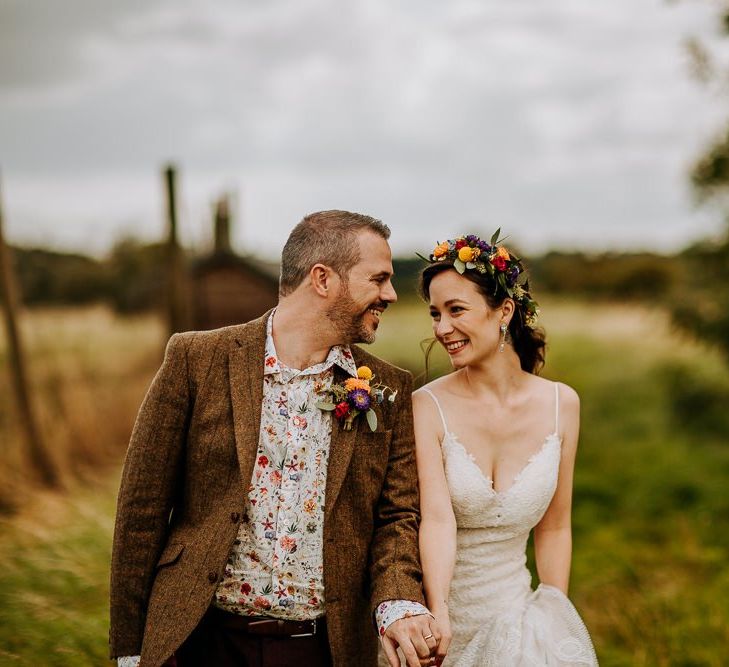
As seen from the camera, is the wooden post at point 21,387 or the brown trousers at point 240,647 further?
the wooden post at point 21,387

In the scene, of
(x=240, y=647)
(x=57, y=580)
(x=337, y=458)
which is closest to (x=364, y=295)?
(x=337, y=458)

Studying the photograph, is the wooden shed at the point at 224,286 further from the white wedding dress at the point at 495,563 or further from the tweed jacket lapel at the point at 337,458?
the tweed jacket lapel at the point at 337,458

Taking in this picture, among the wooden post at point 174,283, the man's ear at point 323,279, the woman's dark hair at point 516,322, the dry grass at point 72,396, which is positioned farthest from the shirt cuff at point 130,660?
the wooden post at point 174,283

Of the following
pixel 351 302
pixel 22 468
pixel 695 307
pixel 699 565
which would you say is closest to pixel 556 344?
pixel 695 307

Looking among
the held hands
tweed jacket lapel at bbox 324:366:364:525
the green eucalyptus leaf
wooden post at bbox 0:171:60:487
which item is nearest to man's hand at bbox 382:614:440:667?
the held hands

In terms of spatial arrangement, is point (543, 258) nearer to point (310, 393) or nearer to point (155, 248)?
point (155, 248)

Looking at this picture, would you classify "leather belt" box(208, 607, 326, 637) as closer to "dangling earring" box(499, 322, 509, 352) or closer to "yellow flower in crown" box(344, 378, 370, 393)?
"yellow flower in crown" box(344, 378, 370, 393)

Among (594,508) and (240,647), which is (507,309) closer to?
(240,647)

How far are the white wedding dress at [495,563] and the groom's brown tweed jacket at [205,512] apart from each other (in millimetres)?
409

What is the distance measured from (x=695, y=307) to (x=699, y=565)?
10.7ft

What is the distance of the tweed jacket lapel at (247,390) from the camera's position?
263cm

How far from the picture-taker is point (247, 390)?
2.72 metres

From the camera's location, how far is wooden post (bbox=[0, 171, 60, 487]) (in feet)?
22.6

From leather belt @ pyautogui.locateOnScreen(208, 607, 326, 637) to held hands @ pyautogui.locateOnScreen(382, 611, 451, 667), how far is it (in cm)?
28
